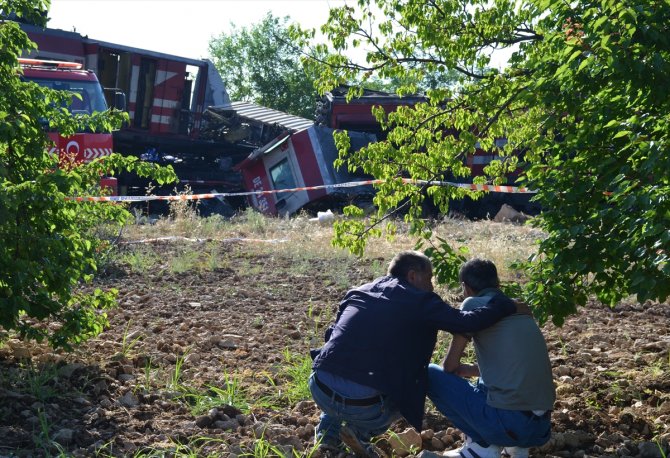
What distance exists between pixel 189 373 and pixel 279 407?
2.98 ft

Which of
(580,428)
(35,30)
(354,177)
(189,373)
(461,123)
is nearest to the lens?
(580,428)

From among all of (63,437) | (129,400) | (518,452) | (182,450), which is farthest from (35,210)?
(518,452)

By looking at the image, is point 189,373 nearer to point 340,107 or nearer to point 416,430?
point 416,430

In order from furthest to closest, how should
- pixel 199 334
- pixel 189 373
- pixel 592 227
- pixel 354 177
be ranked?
pixel 354 177
pixel 199 334
pixel 189 373
pixel 592 227

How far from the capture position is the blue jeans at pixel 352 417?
14.7ft

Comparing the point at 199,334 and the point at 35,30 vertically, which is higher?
the point at 35,30

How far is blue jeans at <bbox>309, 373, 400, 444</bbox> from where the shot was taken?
14.7 ft

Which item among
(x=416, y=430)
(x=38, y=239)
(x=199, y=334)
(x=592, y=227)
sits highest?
(x=592, y=227)

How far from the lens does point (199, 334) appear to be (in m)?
7.33

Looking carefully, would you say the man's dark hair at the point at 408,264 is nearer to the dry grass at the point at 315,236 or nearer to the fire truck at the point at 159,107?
the dry grass at the point at 315,236

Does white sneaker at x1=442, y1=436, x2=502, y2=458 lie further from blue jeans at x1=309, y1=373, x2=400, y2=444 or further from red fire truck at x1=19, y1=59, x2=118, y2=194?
red fire truck at x1=19, y1=59, x2=118, y2=194

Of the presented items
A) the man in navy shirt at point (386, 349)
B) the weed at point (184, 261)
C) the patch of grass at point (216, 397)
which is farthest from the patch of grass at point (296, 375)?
the weed at point (184, 261)

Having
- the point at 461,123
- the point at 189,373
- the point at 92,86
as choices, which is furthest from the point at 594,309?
the point at 92,86

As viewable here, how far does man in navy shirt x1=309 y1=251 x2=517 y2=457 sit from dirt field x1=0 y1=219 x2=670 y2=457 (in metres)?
0.31
